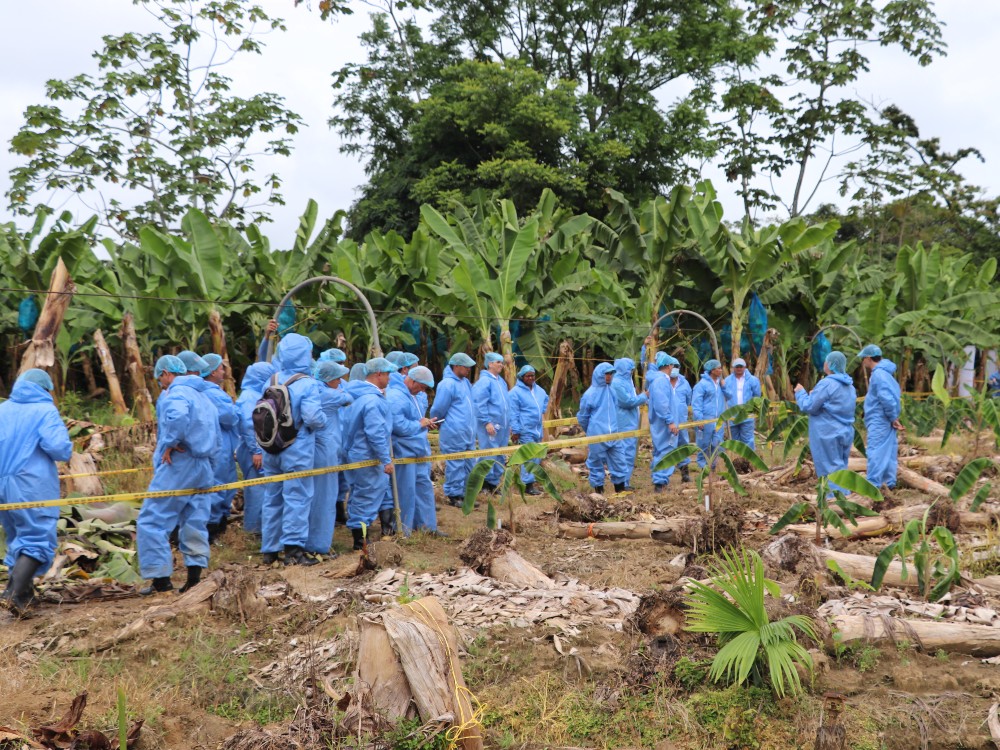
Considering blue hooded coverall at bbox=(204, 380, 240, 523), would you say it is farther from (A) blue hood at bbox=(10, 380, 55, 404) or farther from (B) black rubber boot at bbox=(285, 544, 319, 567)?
(A) blue hood at bbox=(10, 380, 55, 404)

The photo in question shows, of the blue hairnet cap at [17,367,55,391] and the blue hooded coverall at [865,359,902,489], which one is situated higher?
the blue hairnet cap at [17,367,55,391]

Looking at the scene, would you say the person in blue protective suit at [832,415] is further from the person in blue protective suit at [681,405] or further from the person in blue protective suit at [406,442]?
the person in blue protective suit at [406,442]

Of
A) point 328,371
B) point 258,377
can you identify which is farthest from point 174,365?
point 258,377

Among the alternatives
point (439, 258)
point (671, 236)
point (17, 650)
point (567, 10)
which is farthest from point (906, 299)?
point (17, 650)

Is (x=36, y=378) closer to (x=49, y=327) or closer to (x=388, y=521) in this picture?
(x=49, y=327)

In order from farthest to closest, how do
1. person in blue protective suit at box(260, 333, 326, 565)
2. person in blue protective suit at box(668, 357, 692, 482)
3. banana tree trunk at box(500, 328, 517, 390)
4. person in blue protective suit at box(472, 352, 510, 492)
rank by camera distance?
banana tree trunk at box(500, 328, 517, 390) < person in blue protective suit at box(668, 357, 692, 482) < person in blue protective suit at box(472, 352, 510, 492) < person in blue protective suit at box(260, 333, 326, 565)

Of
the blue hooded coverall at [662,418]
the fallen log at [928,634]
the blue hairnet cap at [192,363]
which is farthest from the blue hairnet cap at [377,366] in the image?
the fallen log at [928,634]

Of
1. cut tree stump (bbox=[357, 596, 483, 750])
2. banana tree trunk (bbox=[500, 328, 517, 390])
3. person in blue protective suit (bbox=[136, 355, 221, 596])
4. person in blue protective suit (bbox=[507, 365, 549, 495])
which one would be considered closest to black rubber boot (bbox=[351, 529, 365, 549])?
person in blue protective suit (bbox=[136, 355, 221, 596])

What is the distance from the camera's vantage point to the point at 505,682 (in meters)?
5.51

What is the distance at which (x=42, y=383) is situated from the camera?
23.7ft

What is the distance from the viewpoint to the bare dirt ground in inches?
191

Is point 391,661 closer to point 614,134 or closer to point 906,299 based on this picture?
point 906,299

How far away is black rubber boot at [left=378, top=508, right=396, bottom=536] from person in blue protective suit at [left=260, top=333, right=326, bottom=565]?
1.23 m

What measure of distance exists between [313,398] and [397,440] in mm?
1541
